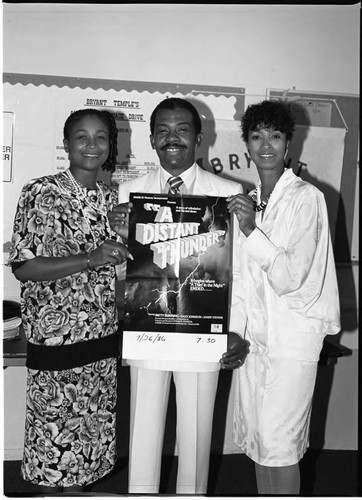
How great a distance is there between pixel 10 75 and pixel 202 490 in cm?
204

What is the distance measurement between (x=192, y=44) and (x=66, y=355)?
1.73 m

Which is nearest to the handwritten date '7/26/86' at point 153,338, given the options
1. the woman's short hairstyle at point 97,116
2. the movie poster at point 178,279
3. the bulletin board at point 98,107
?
the movie poster at point 178,279

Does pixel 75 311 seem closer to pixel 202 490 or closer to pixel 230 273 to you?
pixel 230 273

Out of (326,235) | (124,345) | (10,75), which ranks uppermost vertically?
(10,75)

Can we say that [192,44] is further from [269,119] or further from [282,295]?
[282,295]

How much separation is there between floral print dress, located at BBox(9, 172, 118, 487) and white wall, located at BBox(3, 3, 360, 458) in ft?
3.33

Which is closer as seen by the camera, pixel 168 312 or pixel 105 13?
pixel 168 312

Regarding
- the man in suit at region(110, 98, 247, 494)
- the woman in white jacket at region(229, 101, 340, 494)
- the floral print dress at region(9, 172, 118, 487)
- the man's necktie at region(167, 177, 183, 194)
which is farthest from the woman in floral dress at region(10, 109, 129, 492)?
the woman in white jacket at region(229, 101, 340, 494)

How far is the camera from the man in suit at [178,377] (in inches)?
69.6

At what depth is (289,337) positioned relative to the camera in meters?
1.74

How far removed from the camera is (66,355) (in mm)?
1727

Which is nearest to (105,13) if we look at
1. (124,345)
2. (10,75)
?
(10,75)

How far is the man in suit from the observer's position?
5.80ft

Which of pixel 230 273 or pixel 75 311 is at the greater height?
pixel 230 273
